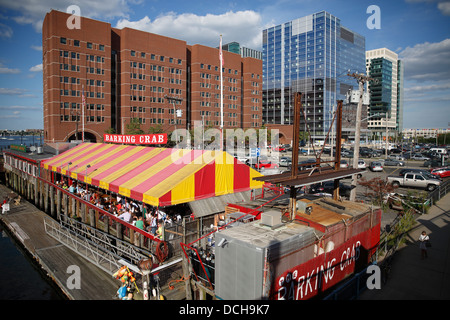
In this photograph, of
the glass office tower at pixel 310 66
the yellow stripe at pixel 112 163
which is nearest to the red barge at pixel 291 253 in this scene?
the yellow stripe at pixel 112 163

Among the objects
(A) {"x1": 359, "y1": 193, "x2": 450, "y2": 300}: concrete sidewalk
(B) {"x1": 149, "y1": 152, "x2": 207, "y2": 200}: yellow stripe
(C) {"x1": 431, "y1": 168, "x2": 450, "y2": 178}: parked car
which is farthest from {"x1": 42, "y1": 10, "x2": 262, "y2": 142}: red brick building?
(A) {"x1": 359, "y1": 193, "x2": 450, "y2": 300}: concrete sidewalk

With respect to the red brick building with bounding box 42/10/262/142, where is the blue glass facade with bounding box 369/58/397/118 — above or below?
above

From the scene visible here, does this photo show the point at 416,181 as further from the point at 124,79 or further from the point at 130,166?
the point at 124,79

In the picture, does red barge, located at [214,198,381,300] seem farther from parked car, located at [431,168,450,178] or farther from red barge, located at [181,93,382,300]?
parked car, located at [431,168,450,178]

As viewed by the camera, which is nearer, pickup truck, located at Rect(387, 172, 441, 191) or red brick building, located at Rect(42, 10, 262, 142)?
pickup truck, located at Rect(387, 172, 441, 191)

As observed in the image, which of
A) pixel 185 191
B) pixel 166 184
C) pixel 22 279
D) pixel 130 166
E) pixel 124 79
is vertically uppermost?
pixel 124 79

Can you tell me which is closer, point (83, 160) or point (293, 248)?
point (293, 248)

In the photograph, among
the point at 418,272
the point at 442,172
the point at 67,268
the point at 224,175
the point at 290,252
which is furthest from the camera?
the point at 442,172

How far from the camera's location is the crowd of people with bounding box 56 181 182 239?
15055 mm

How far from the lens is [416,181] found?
1131 inches

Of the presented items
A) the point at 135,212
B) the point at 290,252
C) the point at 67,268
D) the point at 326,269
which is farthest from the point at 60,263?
the point at 326,269

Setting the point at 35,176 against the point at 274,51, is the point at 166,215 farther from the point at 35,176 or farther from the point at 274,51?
the point at 274,51

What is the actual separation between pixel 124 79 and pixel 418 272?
7140 centimetres

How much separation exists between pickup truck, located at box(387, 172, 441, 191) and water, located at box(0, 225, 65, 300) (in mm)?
29547
